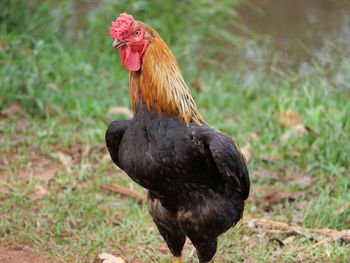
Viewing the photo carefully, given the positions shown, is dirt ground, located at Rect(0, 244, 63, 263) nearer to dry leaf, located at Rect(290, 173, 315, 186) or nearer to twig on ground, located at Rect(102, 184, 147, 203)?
twig on ground, located at Rect(102, 184, 147, 203)

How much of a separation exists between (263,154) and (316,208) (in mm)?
1065

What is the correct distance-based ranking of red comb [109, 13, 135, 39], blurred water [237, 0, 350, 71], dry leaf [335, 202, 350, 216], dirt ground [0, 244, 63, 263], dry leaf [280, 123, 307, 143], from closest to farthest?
1. red comb [109, 13, 135, 39]
2. dirt ground [0, 244, 63, 263]
3. dry leaf [335, 202, 350, 216]
4. dry leaf [280, 123, 307, 143]
5. blurred water [237, 0, 350, 71]

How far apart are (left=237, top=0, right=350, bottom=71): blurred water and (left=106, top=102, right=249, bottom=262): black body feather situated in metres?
4.86

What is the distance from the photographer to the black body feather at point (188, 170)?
3734 millimetres

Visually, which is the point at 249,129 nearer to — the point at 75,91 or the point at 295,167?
the point at 295,167

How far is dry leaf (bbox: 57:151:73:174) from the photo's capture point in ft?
19.1

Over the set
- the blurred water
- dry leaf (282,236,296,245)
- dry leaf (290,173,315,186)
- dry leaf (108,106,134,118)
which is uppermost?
the blurred water

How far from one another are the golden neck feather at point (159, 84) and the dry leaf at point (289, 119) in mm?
2880

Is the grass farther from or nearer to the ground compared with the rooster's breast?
nearer to the ground

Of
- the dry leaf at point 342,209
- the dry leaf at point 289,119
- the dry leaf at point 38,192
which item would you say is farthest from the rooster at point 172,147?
the dry leaf at point 289,119

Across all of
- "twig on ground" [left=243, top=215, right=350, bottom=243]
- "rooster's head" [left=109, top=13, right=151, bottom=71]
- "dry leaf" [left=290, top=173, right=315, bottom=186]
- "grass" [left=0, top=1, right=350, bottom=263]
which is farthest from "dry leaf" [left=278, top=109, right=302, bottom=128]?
"rooster's head" [left=109, top=13, right=151, bottom=71]

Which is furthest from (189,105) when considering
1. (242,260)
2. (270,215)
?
(270,215)

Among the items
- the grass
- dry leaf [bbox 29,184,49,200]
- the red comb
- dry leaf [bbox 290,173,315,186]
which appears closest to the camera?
the red comb

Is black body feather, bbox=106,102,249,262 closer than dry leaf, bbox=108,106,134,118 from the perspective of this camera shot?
Yes
